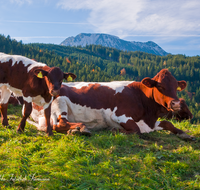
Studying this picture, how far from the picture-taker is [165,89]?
18.4 ft

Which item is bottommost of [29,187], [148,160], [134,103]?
[29,187]

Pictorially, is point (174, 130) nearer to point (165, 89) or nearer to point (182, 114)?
point (165, 89)

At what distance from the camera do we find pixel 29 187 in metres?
3.07

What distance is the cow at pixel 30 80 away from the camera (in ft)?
16.9

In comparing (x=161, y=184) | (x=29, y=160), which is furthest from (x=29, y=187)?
(x=161, y=184)

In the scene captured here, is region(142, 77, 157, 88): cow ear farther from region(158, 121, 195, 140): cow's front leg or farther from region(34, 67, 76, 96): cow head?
region(34, 67, 76, 96): cow head

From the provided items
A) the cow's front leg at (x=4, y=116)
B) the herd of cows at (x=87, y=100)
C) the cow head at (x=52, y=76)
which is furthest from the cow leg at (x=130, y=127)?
the cow's front leg at (x=4, y=116)

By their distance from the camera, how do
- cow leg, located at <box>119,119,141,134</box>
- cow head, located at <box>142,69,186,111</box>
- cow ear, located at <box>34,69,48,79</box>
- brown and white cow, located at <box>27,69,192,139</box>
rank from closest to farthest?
cow ear, located at <box>34,69,48,79</box>, cow head, located at <box>142,69,186,111</box>, cow leg, located at <box>119,119,141,134</box>, brown and white cow, located at <box>27,69,192,139</box>

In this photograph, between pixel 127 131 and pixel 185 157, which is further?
pixel 127 131

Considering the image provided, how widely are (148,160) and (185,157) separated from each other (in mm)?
940

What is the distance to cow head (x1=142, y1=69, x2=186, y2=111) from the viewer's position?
17.5 feet

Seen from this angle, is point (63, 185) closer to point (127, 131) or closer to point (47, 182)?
point (47, 182)

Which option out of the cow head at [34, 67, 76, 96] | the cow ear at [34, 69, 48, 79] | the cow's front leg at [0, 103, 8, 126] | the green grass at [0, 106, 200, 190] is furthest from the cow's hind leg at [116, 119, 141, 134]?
the cow's front leg at [0, 103, 8, 126]

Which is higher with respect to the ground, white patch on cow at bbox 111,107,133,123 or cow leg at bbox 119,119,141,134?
white patch on cow at bbox 111,107,133,123
